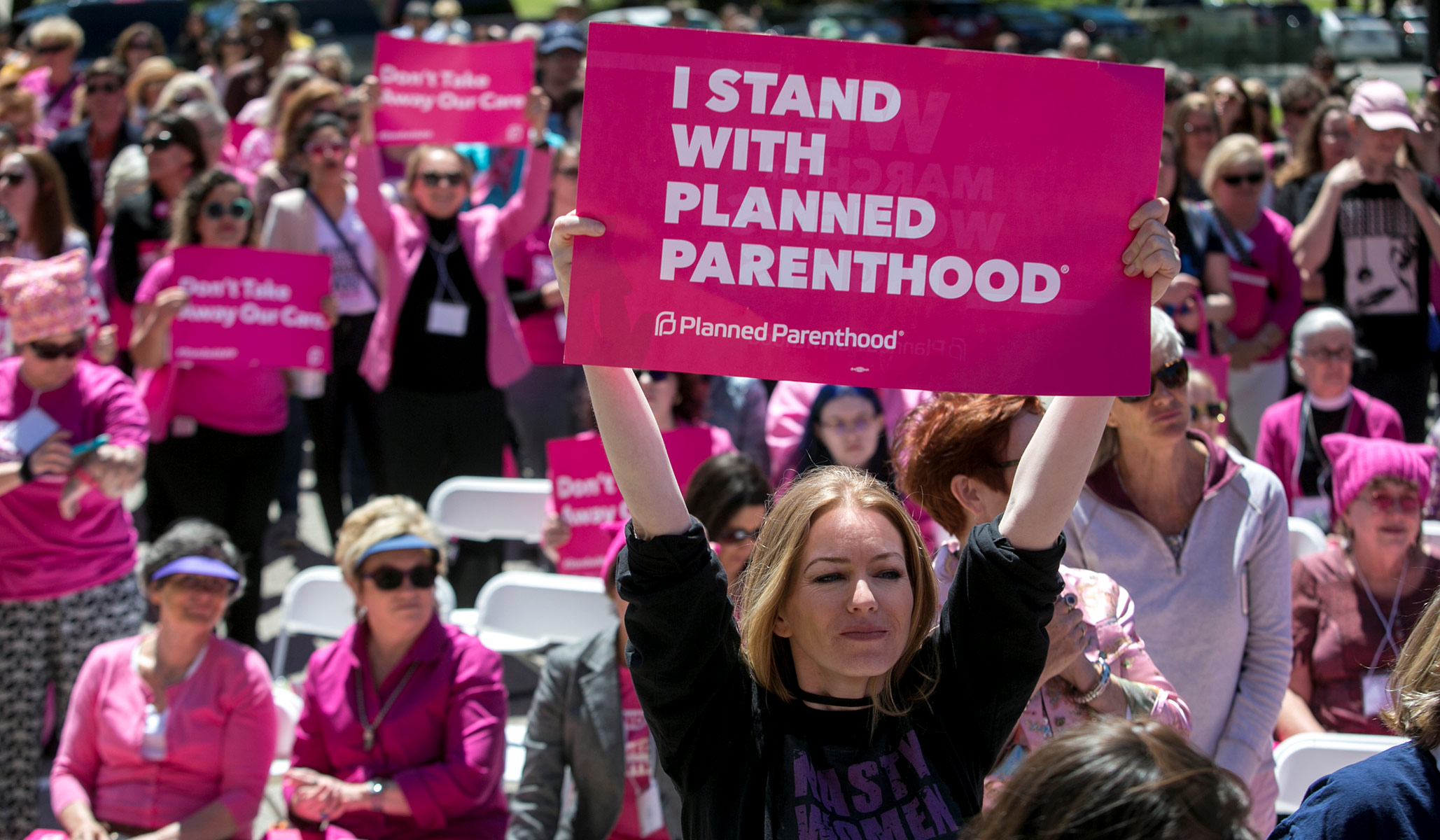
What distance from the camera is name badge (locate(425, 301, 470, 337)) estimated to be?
6.04 metres

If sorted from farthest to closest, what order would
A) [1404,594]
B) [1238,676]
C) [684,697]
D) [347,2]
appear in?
[347,2], [1404,594], [1238,676], [684,697]

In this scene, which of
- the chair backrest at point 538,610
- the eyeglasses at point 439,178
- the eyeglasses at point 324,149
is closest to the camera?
the chair backrest at point 538,610

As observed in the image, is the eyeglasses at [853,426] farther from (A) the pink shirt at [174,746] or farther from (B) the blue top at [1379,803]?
(B) the blue top at [1379,803]

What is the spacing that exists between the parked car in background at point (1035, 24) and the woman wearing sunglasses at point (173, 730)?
779 inches

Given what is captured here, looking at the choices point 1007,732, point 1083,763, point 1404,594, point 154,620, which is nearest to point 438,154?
point 154,620

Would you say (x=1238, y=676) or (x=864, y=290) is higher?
(x=864, y=290)

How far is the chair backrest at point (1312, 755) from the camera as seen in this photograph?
3488mm

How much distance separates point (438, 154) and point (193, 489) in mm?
1831

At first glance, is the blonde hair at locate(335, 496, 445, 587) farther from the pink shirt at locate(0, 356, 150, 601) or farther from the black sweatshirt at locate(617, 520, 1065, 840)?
the black sweatshirt at locate(617, 520, 1065, 840)

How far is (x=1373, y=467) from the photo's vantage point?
13.4 feet

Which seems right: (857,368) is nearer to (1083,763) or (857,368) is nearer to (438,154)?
(1083,763)

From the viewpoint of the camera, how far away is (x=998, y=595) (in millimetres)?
1997

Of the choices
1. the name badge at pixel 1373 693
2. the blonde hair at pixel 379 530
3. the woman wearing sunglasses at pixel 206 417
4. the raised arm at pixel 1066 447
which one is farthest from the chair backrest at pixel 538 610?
the raised arm at pixel 1066 447

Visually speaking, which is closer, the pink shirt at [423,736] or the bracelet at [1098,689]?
the bracelet at [1098,689]
